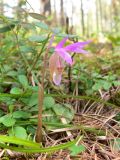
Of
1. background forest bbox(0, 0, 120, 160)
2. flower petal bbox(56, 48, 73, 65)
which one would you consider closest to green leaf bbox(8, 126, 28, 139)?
background forest bbox(0, 0, 120, 160)

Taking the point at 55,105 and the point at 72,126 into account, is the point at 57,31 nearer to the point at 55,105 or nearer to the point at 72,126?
the point at 55,105

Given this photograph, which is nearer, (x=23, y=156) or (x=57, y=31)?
(x=23, y=156)

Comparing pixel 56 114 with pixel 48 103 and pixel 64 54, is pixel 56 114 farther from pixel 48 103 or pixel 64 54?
pixel 64 54

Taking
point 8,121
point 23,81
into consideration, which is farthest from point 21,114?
point 23,81

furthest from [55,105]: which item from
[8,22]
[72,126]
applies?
[8,22]

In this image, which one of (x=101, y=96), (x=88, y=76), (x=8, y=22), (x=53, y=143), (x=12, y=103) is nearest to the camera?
(x=53, y=143)

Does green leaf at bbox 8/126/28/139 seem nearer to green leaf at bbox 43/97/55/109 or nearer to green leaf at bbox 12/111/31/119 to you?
green leaf at bbox 12/111/31/119
